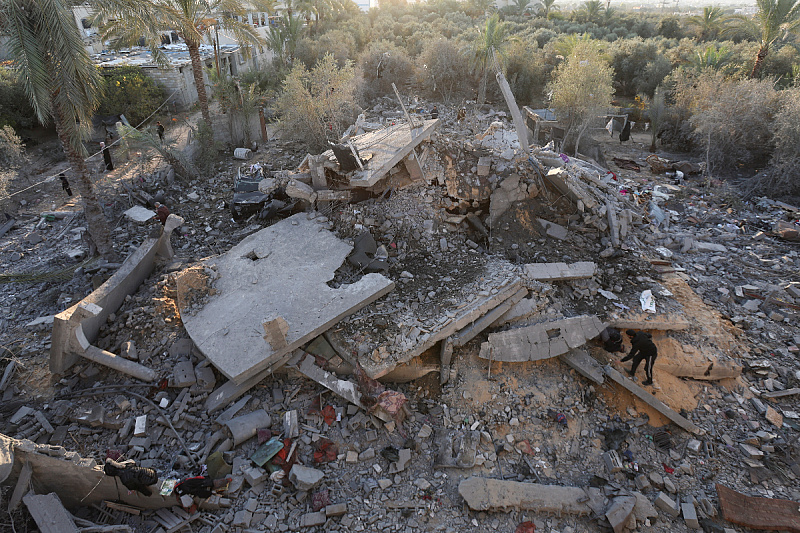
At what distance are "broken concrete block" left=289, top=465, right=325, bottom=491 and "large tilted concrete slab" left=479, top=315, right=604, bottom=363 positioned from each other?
2.86 m

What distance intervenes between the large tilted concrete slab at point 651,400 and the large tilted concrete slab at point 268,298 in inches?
150

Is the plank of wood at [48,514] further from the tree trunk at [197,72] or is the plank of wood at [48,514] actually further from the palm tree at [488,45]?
the palm tree at [488,45]

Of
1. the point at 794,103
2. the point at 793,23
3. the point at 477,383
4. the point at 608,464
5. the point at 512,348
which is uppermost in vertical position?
the point at 793,23

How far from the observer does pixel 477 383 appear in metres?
6.60

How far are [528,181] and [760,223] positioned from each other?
7021mm

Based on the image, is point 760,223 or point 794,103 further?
point 794,103

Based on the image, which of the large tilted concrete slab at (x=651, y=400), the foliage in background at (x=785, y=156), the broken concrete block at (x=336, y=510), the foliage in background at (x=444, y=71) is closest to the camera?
the broken concrete block at (x=336, y=510)

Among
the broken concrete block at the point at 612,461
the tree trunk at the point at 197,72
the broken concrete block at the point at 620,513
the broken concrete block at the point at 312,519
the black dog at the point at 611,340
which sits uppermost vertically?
the tree trunk at the point at 197,72

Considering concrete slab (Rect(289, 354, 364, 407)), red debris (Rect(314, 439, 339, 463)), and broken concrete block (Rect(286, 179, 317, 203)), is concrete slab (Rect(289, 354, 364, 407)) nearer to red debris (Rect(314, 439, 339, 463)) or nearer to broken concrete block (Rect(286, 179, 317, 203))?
red debris (Rect(314, 439, 339, 463))

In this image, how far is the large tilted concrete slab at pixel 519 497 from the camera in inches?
208

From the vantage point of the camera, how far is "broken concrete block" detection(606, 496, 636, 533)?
5.15 m

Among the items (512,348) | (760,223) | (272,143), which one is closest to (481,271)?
(512,348)

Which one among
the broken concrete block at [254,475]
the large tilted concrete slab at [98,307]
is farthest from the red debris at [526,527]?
the large tilted concrete slab at [98,307]

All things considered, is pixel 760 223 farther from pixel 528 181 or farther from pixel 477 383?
pixel 477 383
